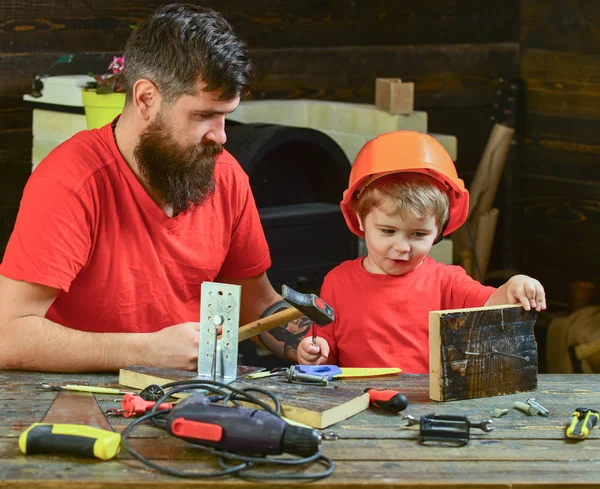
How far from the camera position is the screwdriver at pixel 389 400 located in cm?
194

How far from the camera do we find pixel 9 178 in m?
4.31

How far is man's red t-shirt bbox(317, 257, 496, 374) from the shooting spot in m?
2.45

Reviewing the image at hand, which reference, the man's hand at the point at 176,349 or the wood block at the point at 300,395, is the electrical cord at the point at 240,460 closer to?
the wood block at the point at 300,395

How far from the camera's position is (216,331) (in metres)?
2.07

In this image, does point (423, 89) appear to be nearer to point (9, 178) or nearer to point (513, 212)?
point (513, 212)

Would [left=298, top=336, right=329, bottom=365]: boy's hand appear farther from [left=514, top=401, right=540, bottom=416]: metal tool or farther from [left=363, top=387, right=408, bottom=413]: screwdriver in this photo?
[left=514, top=401, right=540, bottom=416]: metal tool

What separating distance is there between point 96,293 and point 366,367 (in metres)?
0.69

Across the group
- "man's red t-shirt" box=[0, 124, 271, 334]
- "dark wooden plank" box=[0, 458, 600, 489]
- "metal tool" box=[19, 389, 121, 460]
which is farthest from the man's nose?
"dark wooden plank" box=[0, 458, 600, 489]

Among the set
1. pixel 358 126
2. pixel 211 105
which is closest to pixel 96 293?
pixel 211 105

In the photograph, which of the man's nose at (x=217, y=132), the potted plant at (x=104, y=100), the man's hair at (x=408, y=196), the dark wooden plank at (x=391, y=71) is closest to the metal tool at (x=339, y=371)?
the man's hair at (x=408, y=196)

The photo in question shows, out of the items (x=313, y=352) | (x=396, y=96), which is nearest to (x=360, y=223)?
(x=313, y=352)

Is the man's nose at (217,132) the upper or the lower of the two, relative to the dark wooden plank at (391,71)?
lower

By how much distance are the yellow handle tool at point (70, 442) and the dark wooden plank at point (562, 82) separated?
12.5ft

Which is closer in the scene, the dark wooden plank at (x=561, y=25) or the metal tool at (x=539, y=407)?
the metal tool at (x=539, y=407)
